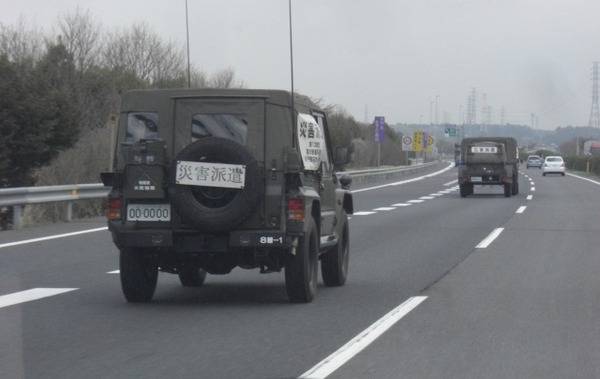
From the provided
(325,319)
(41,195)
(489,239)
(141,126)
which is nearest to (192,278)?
(141,126)

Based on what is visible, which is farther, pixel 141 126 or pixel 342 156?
pixel 342 156

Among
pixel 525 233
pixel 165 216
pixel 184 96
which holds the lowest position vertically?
pixel 525 233

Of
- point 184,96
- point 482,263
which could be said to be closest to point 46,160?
point 482,263

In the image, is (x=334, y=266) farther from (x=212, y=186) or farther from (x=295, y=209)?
(x=212, y=186)

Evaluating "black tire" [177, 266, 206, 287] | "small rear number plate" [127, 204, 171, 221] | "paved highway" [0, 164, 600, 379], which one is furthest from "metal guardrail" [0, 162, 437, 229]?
"small rear number plate" [127, 204, 171, 221]

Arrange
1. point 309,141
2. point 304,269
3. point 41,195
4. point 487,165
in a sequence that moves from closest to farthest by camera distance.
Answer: point 304,269, point 309,141, point 41,195, point 487,165

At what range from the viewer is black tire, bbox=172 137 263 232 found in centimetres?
1064

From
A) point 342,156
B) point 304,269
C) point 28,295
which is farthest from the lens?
point 342,156

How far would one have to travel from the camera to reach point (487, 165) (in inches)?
1617

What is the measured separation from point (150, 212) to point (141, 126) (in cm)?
93

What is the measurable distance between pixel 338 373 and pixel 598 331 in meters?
3.16

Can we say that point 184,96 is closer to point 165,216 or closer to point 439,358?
point 165,216

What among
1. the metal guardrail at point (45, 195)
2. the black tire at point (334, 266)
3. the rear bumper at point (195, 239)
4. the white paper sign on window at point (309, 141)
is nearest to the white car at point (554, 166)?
the metal guardrail at point (45, 195)

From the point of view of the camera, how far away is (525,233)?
73.8 ft
